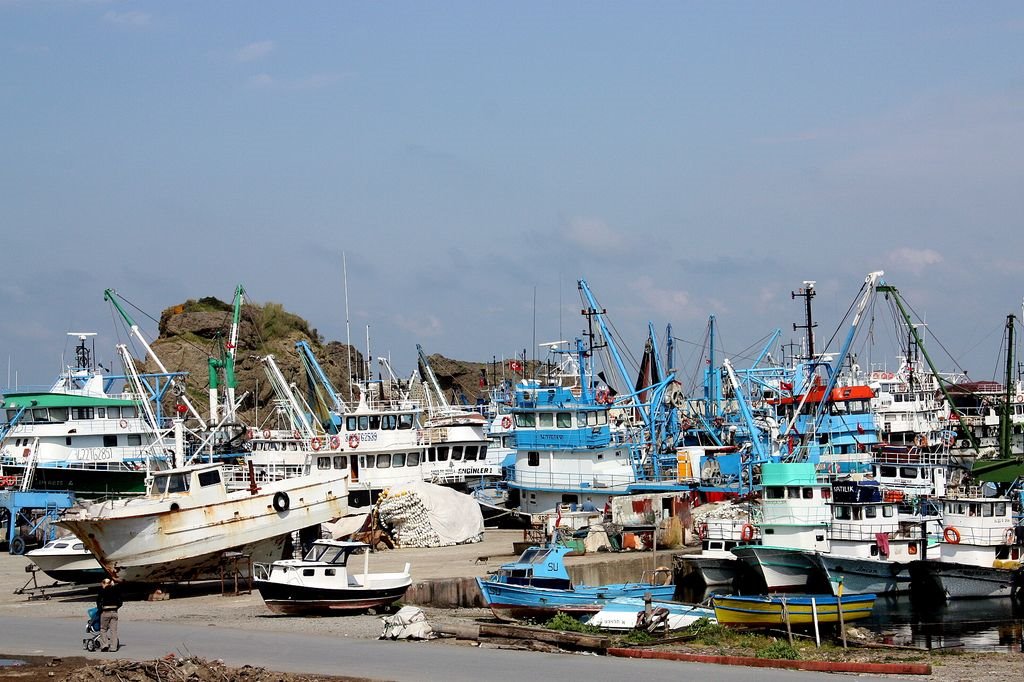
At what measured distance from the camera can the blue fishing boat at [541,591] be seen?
2725 cm

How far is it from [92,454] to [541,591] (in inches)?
1249

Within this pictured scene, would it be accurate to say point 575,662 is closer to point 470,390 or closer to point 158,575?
point 158,575

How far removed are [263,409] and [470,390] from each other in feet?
89.0

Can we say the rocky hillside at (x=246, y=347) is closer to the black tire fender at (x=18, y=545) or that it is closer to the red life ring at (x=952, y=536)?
the black tire fender at (x=18, y=545)

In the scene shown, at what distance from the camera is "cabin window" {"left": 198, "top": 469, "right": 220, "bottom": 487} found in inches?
1268

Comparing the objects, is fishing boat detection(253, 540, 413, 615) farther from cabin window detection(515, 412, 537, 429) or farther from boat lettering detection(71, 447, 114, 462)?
boat lettering detection(71, 447, 114, 462)

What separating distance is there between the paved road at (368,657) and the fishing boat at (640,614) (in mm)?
2712

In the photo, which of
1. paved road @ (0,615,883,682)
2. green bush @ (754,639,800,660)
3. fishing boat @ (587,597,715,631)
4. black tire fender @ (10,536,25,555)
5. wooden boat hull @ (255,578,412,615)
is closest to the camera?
paved road @ (0,615,883,682)

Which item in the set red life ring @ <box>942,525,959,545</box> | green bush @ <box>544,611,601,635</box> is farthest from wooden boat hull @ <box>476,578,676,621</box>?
red life ring @ <box>942,525,959,545</box>

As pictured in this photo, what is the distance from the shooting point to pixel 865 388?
2569 inches

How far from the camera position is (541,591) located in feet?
89.9

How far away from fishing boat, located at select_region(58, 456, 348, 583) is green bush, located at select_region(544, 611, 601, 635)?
9.68 metres

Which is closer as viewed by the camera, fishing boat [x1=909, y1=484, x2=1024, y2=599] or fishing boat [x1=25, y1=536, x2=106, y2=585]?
fishing boat [x1=25, y1=536, x2=106, y2=585]

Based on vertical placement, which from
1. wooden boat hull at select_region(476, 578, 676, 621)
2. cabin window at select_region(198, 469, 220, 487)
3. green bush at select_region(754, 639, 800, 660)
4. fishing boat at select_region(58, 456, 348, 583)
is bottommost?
green bush at select_region(754, 639, 800, 660)
